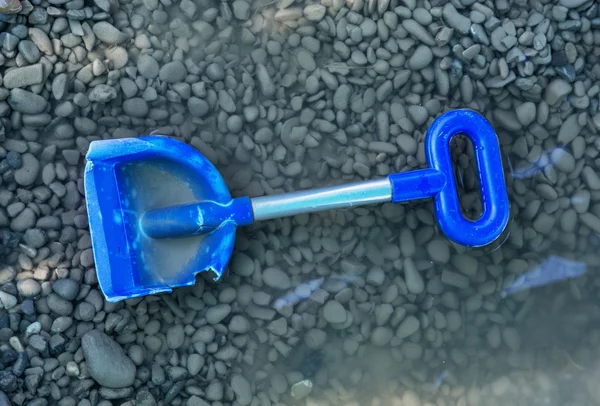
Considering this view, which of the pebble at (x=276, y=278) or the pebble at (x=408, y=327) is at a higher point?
the pebble at (x=276, y=278)

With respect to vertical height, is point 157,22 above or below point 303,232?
above

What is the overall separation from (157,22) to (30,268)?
684 millimetres

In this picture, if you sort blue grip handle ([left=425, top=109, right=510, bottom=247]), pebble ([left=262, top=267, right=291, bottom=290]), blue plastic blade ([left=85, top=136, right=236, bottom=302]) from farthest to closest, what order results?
pebble ([left=262, top=267, right=291, bottom=290])
blue grip handle ([left=425, top=109, right=510, bottom=247])
blue plastic blade ([left=85, top=136, right=236, bottom=302])

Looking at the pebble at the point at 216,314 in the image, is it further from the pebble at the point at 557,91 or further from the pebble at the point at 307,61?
the pebble at the point at 557,91

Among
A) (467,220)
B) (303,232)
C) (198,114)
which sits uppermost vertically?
(198,114)

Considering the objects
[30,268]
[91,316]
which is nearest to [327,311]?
[91,316]

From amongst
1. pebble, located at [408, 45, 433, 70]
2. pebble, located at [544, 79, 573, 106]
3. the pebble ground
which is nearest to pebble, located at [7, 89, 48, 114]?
the pebble ground

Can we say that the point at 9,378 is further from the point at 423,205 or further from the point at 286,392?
the point at 423,205

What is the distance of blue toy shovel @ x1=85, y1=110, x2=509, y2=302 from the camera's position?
4.92 feet

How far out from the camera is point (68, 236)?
5.19ft

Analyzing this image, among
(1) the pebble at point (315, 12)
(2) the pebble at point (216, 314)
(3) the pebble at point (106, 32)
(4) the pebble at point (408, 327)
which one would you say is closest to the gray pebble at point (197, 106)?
(3) the pebble at point (106, 32)

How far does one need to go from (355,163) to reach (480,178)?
307mm

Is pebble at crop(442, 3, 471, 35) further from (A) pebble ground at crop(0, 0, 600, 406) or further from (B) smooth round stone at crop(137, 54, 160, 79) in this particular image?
(B) smooth round stone at crop(137, 54, 160, 79)

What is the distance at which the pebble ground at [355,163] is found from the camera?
1631mm
